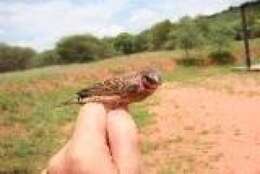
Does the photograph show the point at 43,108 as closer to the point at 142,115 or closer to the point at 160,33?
the point at 142,115

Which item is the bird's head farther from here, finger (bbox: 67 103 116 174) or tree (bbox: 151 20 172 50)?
tree (bbox: 151 20 172 50)

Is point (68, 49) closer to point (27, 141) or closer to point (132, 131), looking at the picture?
point (27, 141)

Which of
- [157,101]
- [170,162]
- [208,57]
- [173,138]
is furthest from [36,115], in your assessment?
[208,57]

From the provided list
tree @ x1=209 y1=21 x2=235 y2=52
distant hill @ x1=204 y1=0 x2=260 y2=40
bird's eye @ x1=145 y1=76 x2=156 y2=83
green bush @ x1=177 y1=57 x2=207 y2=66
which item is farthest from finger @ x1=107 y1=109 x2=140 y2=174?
distant hill @ x1=204 y1=0 x2=260 y2=40

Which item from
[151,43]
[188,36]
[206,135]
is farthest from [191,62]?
[206,135]

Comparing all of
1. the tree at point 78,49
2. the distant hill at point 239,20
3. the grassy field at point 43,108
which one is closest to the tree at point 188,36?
the grassy field at point 43,108

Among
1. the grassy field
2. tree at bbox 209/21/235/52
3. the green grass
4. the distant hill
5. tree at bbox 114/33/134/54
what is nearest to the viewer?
the grassy field

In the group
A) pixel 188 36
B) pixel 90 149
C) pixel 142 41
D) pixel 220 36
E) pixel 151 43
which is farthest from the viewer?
pixel 142 41
